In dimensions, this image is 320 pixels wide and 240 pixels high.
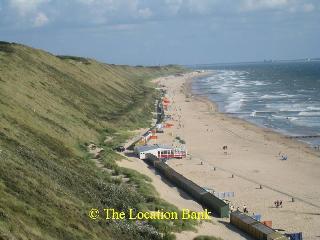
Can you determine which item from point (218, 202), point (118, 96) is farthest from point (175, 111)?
point (218, 202)

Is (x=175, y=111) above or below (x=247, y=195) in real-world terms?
above

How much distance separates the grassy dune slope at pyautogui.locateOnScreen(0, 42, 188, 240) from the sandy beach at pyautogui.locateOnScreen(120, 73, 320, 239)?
3668 mm

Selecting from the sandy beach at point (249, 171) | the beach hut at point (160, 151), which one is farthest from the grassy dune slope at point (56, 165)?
the sandy beach at point (249, 171)

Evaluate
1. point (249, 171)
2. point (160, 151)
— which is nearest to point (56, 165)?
point (160, 151)

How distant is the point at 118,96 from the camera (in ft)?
285

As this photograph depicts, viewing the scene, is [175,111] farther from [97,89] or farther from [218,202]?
[218,202]

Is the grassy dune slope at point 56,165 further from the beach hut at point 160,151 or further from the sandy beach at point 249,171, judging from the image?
the sandy beach at point 249,171

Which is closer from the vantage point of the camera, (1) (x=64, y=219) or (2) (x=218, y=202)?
(1) (x=64, y=219)

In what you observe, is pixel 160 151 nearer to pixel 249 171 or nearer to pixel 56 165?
pixel 249 171

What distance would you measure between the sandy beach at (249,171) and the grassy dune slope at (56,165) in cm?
367

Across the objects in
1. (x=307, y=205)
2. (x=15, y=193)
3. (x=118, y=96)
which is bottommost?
(x=307, y=205)

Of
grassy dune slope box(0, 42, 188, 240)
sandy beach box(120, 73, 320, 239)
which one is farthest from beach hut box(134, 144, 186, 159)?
grassy dune slope box(0, 42, 188, 240)

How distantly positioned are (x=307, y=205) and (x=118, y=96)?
190ft

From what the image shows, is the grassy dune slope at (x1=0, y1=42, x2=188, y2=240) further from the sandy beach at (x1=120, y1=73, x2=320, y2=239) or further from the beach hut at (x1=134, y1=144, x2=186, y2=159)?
the sandy beach at (x1=120, y1=73, x2=320, y2=239)
